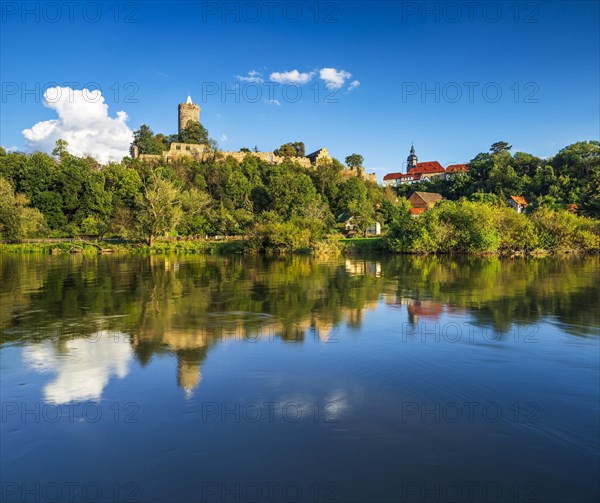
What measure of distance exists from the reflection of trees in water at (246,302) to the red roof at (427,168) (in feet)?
388

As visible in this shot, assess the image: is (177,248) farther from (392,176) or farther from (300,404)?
(392,176)

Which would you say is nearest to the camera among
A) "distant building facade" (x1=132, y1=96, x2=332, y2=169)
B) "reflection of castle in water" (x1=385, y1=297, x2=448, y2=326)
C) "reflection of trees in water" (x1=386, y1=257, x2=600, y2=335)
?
"reflection of trees in water" (x1=386, y1=257, x2=600, y2=335)

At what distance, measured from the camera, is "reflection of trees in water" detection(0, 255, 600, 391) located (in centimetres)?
1141

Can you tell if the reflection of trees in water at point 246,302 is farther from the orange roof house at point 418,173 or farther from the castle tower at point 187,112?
the orange roof house at point 418,173

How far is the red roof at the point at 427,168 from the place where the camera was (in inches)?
5458

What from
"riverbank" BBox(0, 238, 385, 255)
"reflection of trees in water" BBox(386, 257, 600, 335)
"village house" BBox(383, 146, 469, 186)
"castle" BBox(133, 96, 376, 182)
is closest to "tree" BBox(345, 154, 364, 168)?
"castle" BBox(133, 96, 376, 182)

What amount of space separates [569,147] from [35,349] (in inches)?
3577

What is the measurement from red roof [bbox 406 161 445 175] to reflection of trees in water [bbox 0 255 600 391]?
118167mm

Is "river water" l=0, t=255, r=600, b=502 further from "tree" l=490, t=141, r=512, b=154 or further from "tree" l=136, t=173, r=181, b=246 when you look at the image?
"tree" l=490, t=141, r=512, b=154

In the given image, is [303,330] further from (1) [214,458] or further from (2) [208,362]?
(1) [214,458]

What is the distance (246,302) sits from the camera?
16.2 metres

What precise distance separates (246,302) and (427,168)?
13483cm

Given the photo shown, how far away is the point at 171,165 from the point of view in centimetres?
8600

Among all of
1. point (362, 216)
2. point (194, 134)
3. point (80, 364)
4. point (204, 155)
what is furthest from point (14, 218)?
point (194, 134)
